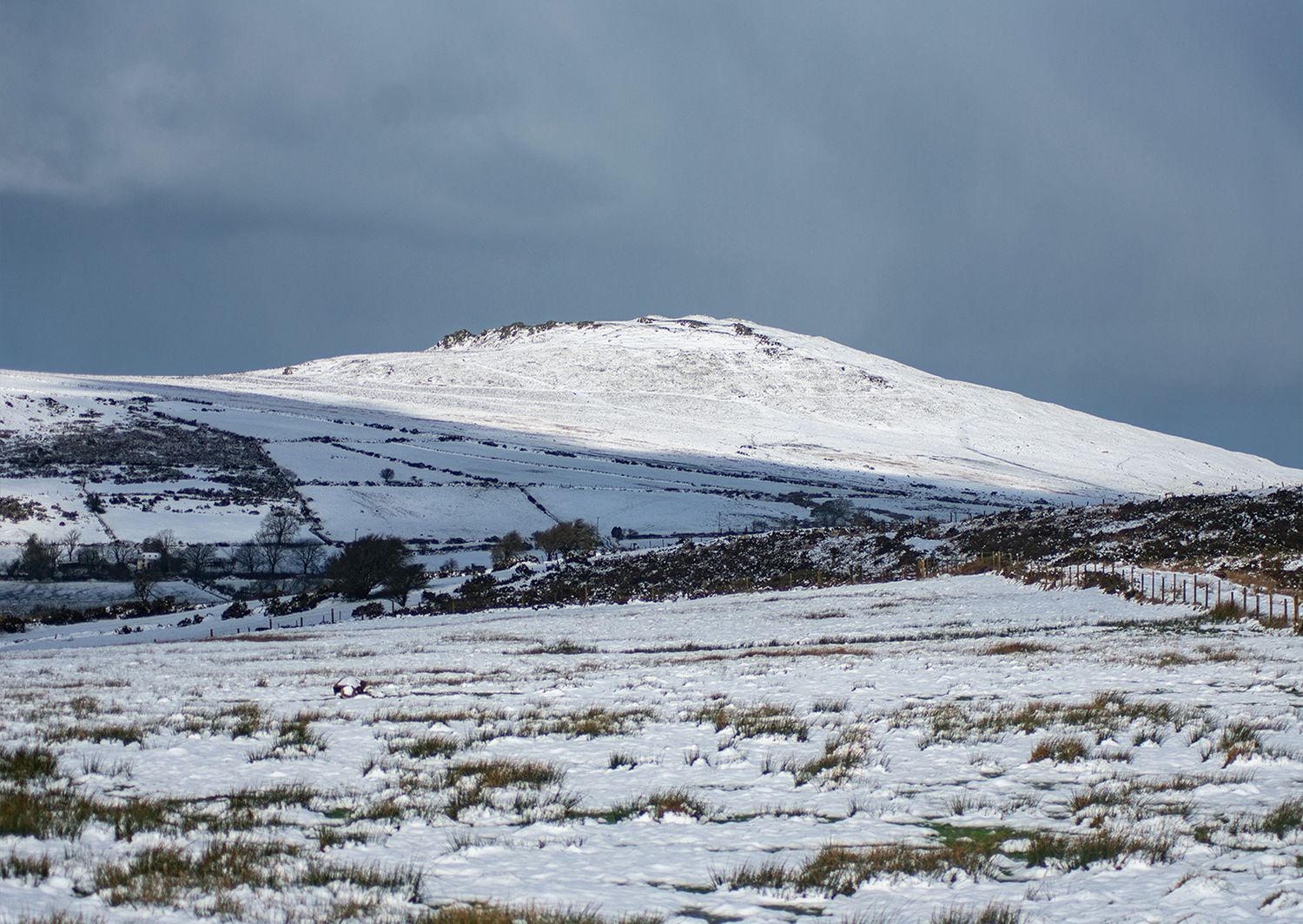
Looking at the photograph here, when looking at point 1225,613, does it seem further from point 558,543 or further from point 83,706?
point 558,543

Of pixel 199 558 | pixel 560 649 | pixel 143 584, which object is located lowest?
pixel 143 584

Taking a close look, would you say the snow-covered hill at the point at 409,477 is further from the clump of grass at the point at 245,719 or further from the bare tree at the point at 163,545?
the clump of grass at the point at 245,719

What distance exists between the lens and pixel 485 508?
12950cm

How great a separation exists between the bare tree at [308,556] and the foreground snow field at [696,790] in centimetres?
7788

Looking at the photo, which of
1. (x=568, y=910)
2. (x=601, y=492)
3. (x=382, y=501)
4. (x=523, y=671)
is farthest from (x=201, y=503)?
(x=568, y=910)

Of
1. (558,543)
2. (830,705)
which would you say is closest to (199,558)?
(558,543)

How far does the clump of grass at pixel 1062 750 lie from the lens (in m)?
12.1

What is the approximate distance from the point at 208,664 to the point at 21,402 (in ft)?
554

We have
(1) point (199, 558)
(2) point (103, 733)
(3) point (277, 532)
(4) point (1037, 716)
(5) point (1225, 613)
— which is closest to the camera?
(2) point (103, 733)

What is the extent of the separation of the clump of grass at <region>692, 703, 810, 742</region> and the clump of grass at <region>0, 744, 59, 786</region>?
8.30m

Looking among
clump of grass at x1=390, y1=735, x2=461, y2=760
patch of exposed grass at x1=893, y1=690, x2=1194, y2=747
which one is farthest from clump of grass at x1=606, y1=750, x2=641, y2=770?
patch of exposed grass at x1=893, y1=690, x2=1194, y2=747

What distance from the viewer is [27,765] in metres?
12.0

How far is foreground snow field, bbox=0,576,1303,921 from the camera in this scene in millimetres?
7730

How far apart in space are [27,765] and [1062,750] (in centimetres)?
1187
